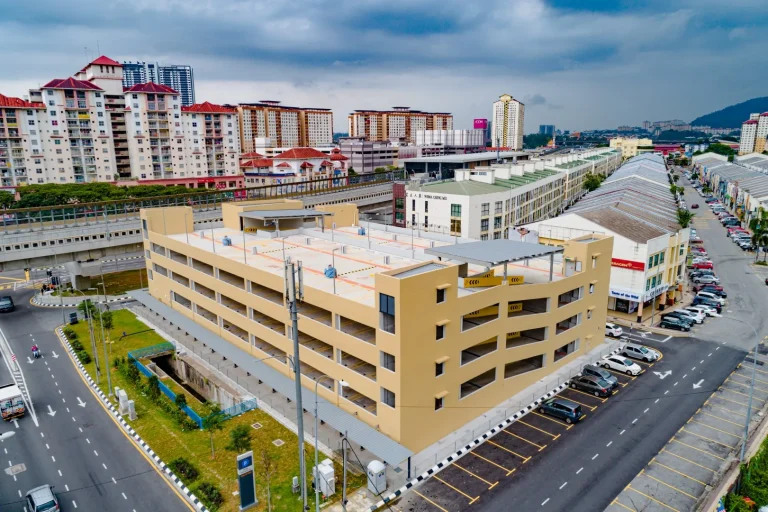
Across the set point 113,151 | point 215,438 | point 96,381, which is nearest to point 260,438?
point 215,438

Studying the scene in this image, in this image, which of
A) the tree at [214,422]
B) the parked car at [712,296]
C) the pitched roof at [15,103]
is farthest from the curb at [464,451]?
the pitched roof at [15,103]

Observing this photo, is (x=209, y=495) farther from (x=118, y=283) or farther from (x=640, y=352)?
(x=118, y=283)

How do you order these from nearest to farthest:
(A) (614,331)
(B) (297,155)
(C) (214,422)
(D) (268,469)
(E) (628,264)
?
(D) (268,469), (C) (214,422), (A) (614,331), (E) (628,264), (B) (297,155)

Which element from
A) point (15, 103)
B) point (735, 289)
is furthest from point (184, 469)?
point (15, 103)

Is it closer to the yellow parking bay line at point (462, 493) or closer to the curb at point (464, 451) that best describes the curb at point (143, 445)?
the curb at point (464, 451)

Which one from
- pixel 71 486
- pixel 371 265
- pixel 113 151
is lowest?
pixel 71 486

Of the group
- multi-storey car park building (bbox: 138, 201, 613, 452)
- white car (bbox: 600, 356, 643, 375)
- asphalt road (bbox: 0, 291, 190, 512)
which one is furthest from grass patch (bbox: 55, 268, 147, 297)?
white car (bbox: 600, 356, 643, 375)

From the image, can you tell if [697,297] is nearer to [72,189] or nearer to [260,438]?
[260,438]
